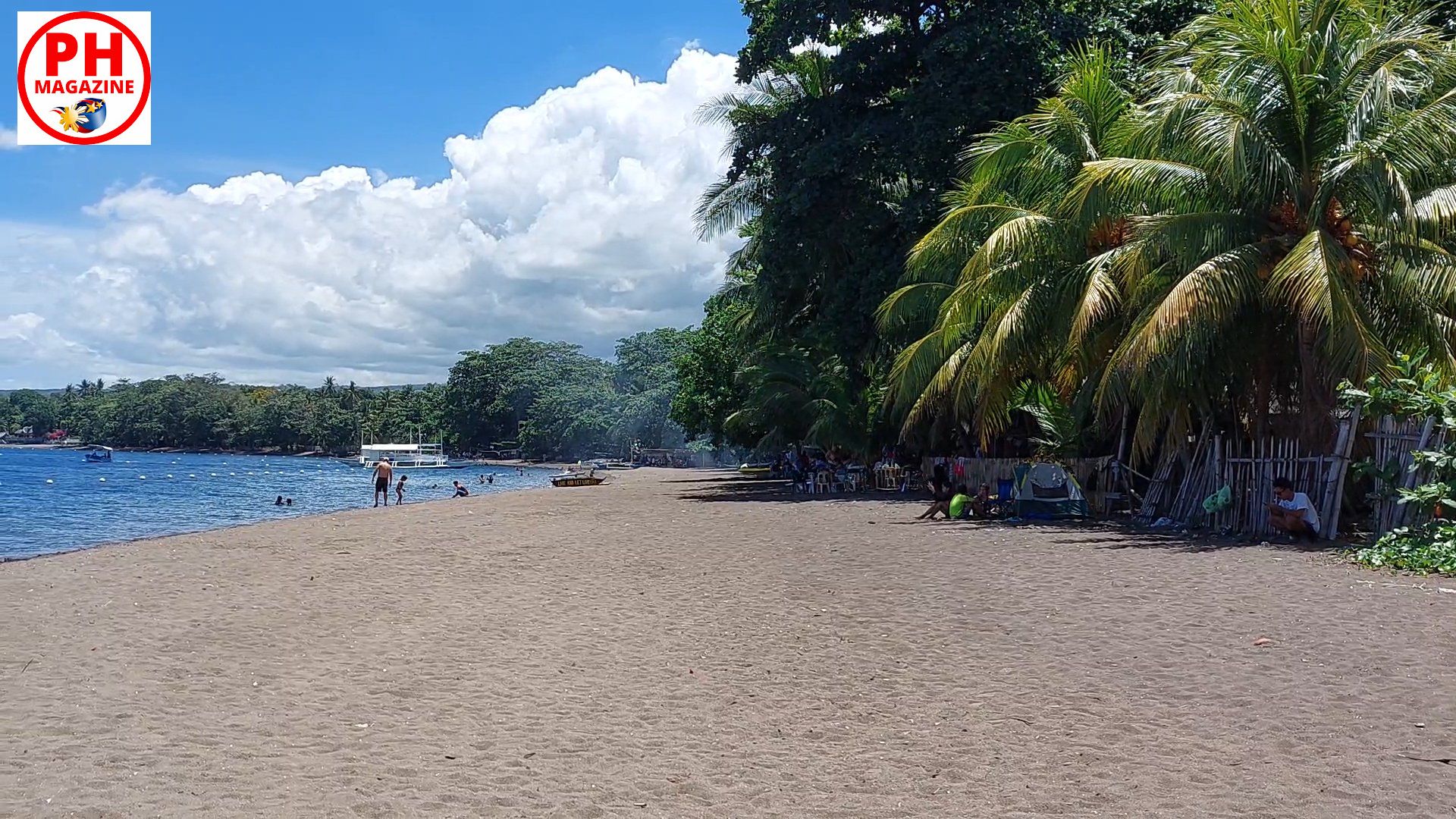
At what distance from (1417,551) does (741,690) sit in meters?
8.33

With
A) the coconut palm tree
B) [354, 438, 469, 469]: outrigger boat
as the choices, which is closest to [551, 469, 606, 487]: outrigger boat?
the coconut palm tree

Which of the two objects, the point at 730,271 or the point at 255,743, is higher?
the point at 730,271

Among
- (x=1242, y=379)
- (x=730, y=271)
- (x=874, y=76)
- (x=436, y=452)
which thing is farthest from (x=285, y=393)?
(x=1242, y=379)

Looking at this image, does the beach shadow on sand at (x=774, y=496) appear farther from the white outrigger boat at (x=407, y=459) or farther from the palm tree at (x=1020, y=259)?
the white outrigger boat at (x=407, y=459)

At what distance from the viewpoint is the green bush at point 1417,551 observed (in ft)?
37.5

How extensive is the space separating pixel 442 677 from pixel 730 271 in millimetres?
30539

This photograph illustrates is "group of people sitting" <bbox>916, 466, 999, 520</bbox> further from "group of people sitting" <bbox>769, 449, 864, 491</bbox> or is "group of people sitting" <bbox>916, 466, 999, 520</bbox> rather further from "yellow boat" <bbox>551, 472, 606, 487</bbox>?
"yellow boat" <bbox>551, 472, 606, 487</bbox>

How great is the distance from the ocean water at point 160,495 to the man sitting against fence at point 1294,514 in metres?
20.5

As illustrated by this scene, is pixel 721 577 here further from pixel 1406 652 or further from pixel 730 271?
pixel 730 271

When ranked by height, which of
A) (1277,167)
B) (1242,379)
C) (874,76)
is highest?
(874,76)

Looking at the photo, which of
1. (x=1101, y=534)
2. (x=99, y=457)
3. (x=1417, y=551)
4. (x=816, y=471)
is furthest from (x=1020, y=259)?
(x=99, y=457)

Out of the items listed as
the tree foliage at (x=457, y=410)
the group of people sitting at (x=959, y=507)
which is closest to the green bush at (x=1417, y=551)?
the group of people sitting at (x=959, y=507)

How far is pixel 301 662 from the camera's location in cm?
815

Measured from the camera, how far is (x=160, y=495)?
164ft
